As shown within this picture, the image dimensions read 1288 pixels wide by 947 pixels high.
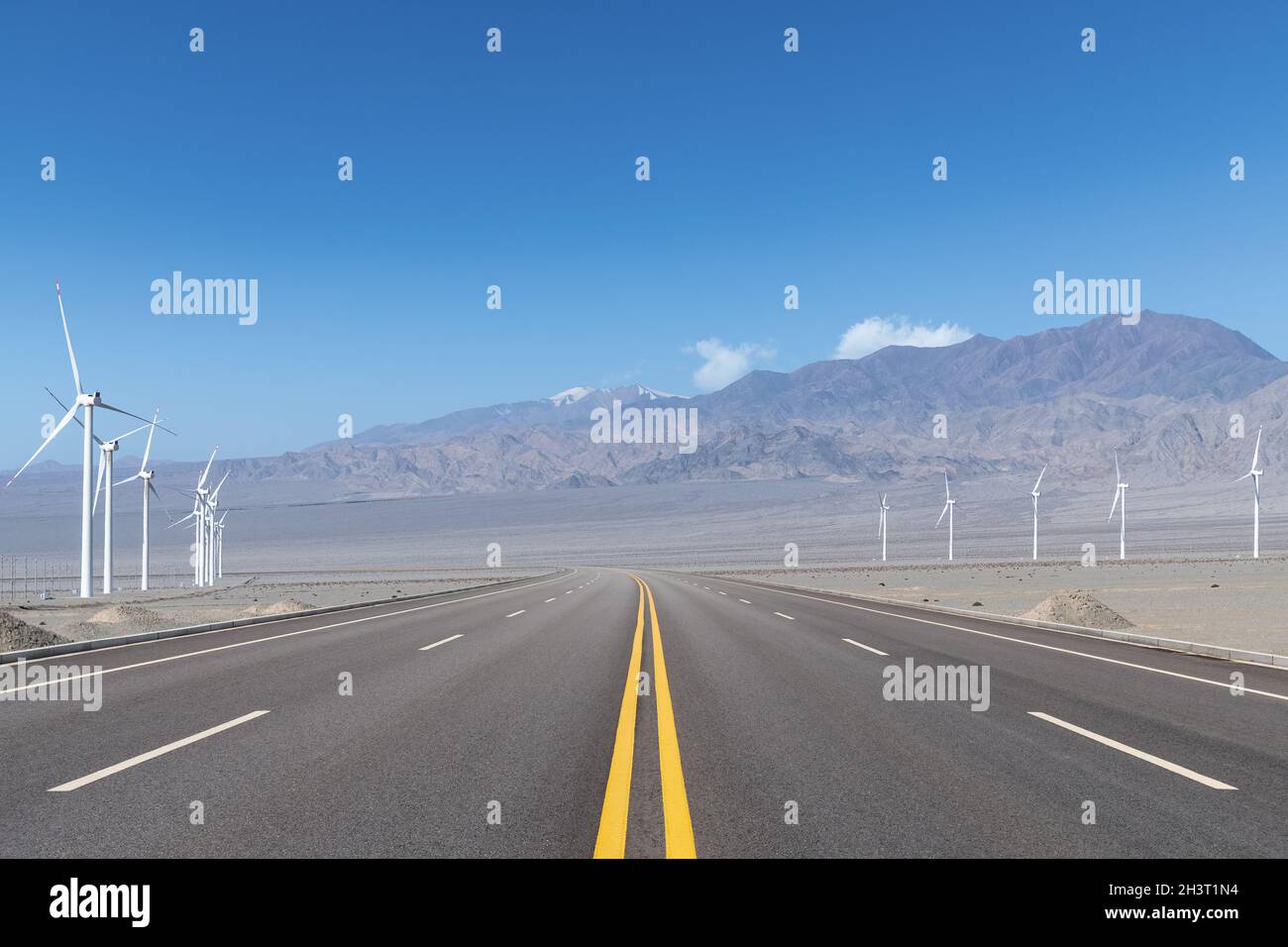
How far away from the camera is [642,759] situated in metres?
7.67

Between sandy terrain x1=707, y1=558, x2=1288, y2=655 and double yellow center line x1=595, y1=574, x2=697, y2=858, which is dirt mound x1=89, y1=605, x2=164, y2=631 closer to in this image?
double yellow center line x1=595, y1=574, x2=697, y2=858

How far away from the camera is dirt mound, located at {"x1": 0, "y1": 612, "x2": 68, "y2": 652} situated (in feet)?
51.7

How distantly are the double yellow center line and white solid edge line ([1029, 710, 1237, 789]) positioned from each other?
386 centimetres

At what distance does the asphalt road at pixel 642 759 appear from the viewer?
5613 millimetres

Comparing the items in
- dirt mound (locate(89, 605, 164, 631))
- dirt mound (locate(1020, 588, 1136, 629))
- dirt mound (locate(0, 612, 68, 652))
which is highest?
dirt mound (locate(0, 612, 68, 652))

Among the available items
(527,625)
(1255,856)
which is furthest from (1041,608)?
(1255,856)

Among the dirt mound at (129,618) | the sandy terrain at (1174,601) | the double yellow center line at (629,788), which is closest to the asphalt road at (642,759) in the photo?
the double yellow center line at (629,788)

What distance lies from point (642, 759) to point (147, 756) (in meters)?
4.15

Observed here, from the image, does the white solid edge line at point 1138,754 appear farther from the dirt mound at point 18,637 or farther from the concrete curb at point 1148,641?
the dirt mound at point 18,637

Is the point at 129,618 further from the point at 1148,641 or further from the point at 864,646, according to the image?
the point at 1148,641

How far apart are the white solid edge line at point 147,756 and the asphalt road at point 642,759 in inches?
1.5

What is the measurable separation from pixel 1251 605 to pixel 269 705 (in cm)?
2754

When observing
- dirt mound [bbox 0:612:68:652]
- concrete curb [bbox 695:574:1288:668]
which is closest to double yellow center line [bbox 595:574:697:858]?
concrete curb [bbox 695:574:1288:668]
